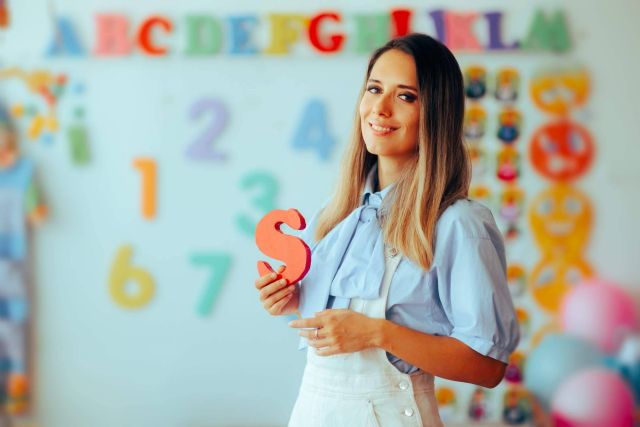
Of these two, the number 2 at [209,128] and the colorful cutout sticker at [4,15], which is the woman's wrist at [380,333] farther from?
the colorful cutout sticker at [4,15]

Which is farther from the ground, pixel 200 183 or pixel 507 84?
pixel 507 84

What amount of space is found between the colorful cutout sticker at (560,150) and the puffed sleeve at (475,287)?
213 centimetres

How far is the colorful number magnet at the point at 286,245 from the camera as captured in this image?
5.03 ft

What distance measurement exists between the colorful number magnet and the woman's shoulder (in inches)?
11.1

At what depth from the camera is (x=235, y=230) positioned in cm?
348

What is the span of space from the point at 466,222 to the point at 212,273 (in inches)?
87.6

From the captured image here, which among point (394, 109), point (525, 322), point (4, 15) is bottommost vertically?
point (525, 322)

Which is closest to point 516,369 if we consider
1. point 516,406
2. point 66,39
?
point 516,406

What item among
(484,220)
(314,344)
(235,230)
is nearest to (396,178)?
(484,220)

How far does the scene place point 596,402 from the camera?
2.83m

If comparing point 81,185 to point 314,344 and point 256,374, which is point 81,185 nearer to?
point 256,374

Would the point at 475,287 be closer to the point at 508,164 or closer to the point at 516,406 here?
the point at 508,164

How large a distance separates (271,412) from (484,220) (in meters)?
2.32

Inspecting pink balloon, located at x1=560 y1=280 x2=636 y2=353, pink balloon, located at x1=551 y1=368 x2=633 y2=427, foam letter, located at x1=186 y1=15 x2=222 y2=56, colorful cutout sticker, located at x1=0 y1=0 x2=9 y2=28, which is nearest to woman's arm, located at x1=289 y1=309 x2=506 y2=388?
pink balloon, located at x1=551 y1=368 x2=633 y2=427
